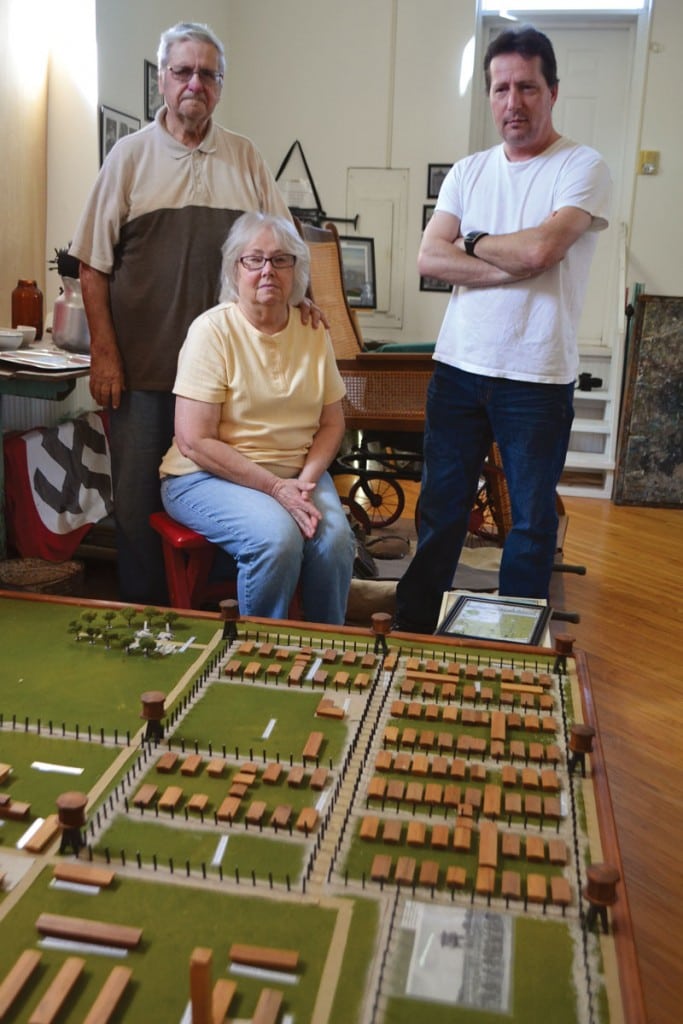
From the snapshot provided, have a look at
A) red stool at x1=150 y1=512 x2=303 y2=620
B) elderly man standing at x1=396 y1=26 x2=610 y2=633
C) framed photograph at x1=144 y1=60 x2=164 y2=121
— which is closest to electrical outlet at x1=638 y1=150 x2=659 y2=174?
framed photograph at x1=144 y1=60 x2=164 y2=121

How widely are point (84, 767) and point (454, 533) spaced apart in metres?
1.46

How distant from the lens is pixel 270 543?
2.25 meters

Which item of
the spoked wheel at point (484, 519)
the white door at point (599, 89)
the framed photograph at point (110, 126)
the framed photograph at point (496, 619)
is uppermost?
the white door at point (599, 89)

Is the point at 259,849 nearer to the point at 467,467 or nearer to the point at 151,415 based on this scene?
the point at 467,467

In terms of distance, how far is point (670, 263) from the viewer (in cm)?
593

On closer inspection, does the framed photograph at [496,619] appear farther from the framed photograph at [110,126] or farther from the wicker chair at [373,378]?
the framed photograph at [110,126]

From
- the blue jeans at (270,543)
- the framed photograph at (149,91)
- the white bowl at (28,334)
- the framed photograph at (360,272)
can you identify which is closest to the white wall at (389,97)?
the framed photograph at (360,272)

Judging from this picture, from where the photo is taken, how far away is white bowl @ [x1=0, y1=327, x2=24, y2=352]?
9.29ft

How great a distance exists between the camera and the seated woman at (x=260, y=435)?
2.31 m

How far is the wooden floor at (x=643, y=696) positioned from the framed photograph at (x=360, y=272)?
2011 millimetres

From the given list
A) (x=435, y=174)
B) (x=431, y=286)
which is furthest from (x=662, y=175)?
(x=431, y=286)

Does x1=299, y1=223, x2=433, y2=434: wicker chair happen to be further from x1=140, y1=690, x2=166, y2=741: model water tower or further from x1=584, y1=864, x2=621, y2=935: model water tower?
x1=584, y1=864, x2=621, y2=935: model water tower

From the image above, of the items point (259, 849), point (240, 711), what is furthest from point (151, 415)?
point (259, 849)

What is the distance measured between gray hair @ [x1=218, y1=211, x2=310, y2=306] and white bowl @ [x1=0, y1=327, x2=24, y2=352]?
73 centimetres
